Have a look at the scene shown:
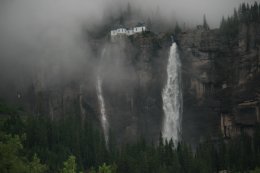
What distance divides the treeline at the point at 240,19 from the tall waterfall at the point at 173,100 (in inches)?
567

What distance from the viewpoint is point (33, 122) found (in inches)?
5059

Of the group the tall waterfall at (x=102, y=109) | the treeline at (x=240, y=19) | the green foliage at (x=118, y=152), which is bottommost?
the green foliage at (x=118, y=152)

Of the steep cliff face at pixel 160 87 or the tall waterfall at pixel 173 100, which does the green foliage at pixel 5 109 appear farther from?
the tall waterfall at pixel 173 100

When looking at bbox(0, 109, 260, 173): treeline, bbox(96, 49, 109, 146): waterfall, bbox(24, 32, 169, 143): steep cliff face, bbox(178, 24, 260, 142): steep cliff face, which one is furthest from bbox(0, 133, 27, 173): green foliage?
bbox(96, 49, 109, 146): waterfall

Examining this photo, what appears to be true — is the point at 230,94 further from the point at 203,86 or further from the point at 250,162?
the point at 250,162

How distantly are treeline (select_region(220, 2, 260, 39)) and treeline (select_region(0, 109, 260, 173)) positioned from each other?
29205 millimetres

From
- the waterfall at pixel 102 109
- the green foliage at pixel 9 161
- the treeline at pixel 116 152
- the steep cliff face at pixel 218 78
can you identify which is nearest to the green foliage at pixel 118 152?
the treeline at pixel 116 152

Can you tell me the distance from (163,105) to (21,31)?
60120 mm

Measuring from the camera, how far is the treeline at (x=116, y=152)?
115 meters

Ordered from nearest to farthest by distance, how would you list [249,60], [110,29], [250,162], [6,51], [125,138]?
1. [250,162]
2. [249,60]
3. [125,138]
4. [110,29]
5. [6,51]

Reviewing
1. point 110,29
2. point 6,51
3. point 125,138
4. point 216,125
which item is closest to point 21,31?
point 6,51

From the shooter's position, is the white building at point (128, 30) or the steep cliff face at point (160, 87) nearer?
the steep cliff face at point (160, 87)

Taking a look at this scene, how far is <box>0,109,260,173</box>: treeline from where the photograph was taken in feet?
376

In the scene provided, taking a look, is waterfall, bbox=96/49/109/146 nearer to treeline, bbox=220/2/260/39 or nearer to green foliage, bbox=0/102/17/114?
green foliage, bbox=0/102/17/114
